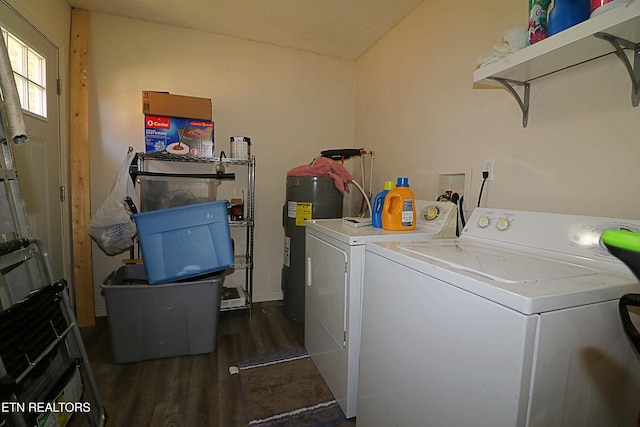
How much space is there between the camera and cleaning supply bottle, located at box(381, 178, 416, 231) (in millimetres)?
1514

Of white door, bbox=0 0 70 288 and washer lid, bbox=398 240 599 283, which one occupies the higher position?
white door, bbox=0 0 70 288

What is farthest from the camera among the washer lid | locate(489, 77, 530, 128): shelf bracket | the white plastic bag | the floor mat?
the white plastic bag

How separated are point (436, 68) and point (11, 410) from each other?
2419 millimetres

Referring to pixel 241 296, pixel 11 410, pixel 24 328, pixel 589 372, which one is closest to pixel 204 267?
pixel 241 296

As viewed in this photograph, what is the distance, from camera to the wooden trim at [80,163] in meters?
2.14

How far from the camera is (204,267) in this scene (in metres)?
1.82

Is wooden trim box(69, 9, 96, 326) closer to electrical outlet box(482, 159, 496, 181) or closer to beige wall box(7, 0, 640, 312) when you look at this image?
beige wall box(7, 0, 640, 312)

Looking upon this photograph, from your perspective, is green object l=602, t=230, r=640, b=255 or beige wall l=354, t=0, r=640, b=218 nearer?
green object l=602, t=230, r=640, b=255

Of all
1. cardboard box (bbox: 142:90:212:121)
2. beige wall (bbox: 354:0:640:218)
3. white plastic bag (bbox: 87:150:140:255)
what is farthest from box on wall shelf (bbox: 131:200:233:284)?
beige wall (bbox: 354:0:640:218)

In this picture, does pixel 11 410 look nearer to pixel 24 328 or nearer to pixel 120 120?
pixel 24 328

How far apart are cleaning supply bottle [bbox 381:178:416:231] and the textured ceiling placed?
1414 mm

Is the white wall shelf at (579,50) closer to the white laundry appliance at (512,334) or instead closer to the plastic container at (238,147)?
the white laundry appliance at (512,334)

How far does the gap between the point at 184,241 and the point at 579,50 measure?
204 centimetres

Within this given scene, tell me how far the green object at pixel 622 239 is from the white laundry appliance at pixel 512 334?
0.80 ft
